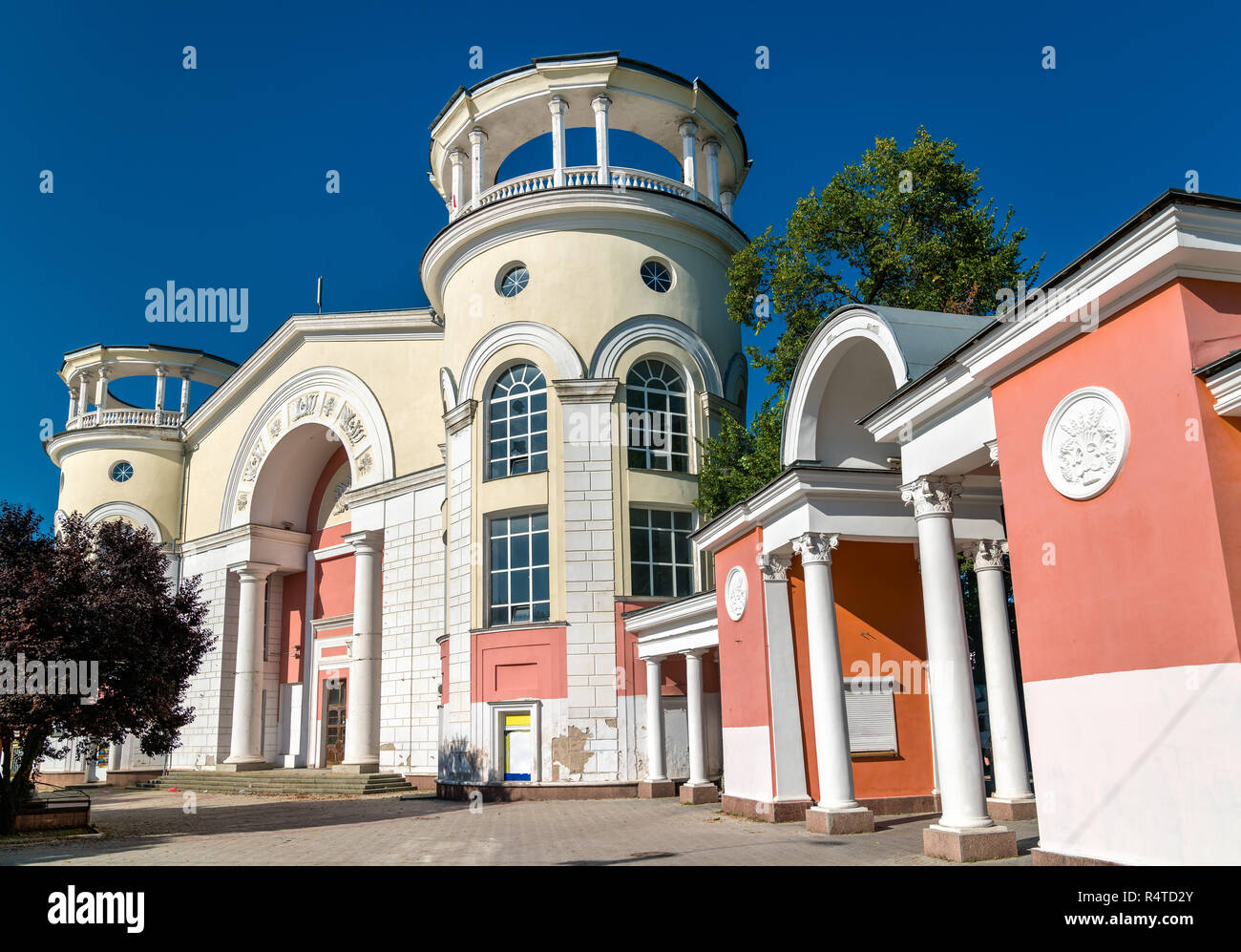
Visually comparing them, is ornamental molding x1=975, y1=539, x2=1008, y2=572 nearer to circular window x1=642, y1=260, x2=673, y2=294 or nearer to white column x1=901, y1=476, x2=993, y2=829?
white column x1=901, y1=476, x2=993, y2=829

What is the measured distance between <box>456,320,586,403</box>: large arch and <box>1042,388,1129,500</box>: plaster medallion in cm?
1599

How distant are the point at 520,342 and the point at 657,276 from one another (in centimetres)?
398

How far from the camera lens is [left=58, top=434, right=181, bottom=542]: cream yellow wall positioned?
36.9 metres

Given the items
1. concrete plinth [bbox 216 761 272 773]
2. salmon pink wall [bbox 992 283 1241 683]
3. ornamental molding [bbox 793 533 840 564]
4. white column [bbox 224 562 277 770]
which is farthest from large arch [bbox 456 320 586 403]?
concrete plinth [bbox 216 761 272 773]

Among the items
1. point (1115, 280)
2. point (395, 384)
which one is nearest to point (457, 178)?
point (395, 384)

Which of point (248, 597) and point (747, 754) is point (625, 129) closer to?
point (747, 754)

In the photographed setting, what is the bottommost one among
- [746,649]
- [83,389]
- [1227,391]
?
[746,649]

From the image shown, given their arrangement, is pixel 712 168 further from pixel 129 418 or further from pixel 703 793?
pixel 129 418

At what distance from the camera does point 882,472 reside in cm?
1236

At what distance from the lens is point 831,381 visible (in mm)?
12547

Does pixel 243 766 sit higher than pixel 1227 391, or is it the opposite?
pixel 1227 391
